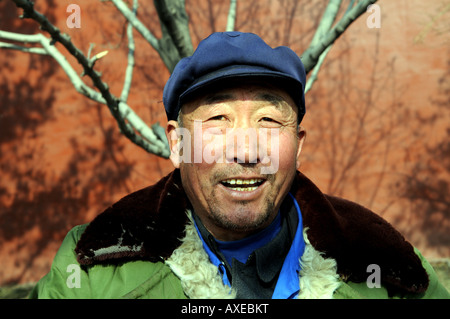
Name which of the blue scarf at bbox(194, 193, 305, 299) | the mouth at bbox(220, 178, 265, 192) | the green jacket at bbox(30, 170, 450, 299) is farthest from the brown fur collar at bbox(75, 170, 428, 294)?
the mouth at bbox(220, 178, 265, 192)

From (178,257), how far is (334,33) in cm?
154

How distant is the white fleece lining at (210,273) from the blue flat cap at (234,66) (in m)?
0.53

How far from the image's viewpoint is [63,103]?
429 cm

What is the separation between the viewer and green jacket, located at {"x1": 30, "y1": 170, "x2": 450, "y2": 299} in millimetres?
1359

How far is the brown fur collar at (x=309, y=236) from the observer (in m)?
1.42

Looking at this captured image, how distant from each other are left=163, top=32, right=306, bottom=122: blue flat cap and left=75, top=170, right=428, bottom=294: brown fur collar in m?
0.42

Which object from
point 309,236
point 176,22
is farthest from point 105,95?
point 309,236

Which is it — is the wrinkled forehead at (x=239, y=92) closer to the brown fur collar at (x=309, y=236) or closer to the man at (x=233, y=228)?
the man at (x=233, y=228)

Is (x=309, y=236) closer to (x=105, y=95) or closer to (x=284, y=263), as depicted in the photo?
(x=284, y=263)

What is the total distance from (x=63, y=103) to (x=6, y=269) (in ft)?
6.29

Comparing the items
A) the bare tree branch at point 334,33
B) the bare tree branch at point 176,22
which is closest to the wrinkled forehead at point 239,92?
the bare tree branch at point 176,22

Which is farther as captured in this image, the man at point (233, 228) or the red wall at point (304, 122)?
the red wall at point (304, 122)

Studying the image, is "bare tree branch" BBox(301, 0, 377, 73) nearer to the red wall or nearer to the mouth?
the mouth
